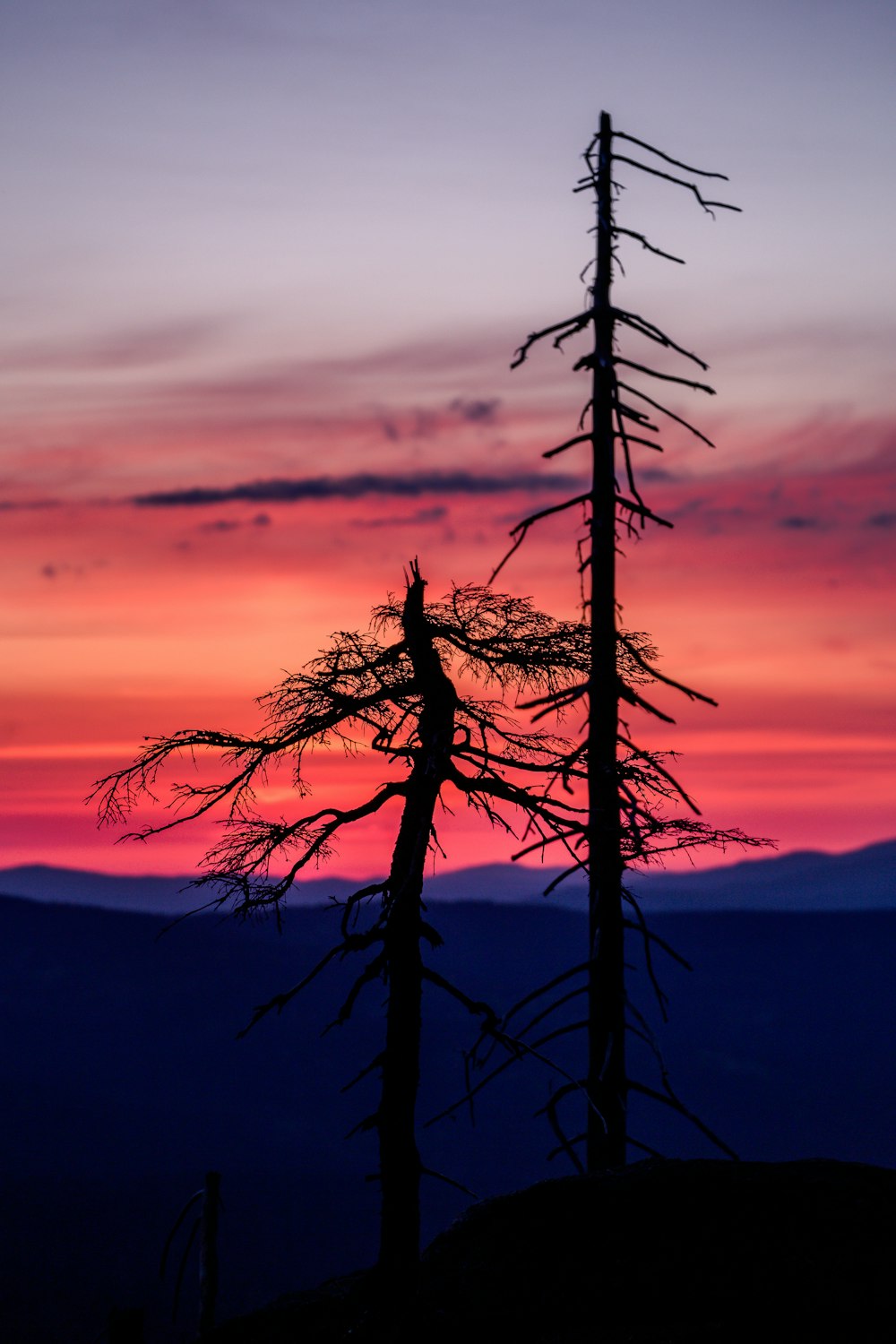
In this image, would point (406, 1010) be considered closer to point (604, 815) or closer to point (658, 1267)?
point (604, 815)

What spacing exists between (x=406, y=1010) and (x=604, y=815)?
375cm

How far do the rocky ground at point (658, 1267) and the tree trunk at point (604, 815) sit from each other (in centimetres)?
196

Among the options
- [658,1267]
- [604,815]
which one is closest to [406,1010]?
[604,815]

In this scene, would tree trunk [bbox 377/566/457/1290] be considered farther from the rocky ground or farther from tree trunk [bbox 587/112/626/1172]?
tree trunk [bbox 587/112/626/1172]

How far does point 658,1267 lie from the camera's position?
13.1 metres

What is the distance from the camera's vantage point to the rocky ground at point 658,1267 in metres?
12.1

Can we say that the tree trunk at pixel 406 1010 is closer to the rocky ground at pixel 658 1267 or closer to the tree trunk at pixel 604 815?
the rocky ground at pixel 658 1267

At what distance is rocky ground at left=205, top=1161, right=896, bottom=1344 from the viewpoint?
12109 millimetres

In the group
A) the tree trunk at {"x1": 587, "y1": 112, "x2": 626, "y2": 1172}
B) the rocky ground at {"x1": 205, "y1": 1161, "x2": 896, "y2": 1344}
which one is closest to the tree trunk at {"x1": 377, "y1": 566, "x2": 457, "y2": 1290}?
the rocky ground at {"x1": 205, "y1": 1161, "x2": 896, "y2": 1344}

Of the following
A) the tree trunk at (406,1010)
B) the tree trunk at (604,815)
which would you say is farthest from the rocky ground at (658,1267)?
the tree trunk at (604,815)

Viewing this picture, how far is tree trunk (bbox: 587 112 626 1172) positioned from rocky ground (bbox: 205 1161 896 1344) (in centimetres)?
196

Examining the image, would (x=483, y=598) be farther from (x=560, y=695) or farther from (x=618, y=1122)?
(x=618, y=1122)

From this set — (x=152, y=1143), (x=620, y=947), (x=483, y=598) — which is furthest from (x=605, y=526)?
(x=152, y=1143)

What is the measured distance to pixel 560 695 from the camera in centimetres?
1761
